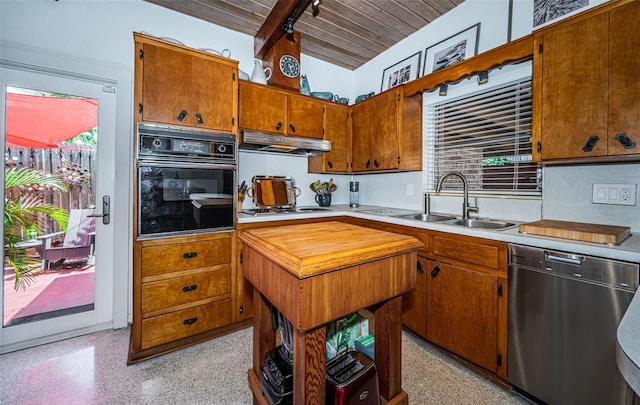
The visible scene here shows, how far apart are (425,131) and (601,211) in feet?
5.11

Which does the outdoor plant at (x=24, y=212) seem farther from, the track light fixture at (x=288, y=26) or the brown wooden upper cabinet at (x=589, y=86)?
the brown wooden upper cabinet at (x=589, y=86)

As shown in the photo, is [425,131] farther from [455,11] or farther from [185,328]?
[185,328]

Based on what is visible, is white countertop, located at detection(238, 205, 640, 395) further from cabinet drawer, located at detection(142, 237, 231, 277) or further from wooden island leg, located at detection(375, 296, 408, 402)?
wooden island leg, located at detection(375, 296, 408, 402)

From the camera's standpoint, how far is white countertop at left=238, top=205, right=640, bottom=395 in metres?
0.46

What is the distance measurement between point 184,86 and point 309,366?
2.11 metres

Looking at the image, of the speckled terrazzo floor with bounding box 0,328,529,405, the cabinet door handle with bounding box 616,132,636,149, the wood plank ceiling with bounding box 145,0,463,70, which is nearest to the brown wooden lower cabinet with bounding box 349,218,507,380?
the speckled terrazzo floor with bounding box 0,328,529,405

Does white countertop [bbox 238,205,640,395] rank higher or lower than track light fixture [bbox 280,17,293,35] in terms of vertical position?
lower

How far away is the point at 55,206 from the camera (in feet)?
7.13

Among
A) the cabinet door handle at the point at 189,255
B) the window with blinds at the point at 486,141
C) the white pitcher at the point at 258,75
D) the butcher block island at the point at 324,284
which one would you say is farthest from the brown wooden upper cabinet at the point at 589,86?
the cabinet door handle at the point at 189,255

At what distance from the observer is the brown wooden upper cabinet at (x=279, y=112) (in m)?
2.50

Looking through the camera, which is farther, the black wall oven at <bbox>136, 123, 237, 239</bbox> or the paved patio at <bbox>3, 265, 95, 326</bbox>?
the paved patio at <bbox>3, 265, 95, 326</bbox>

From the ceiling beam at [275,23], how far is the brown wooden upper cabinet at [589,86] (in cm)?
161

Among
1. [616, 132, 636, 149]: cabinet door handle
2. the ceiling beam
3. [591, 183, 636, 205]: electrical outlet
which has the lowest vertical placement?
[591, 183, 636, 205]: electrical outlet

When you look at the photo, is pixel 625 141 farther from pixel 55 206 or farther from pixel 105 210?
pixel 55 206
